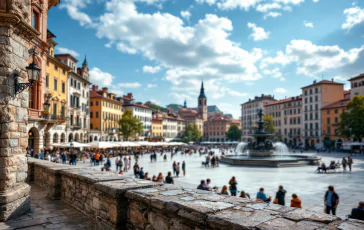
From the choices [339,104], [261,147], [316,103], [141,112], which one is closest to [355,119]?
[339,104]

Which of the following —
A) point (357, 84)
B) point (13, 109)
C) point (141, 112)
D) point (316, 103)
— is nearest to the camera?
point (13, 109)

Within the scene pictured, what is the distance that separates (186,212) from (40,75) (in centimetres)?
2444

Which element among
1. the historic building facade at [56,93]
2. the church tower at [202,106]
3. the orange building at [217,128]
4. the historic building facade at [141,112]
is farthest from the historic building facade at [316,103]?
the church tower at [202,106]

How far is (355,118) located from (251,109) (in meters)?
67.4

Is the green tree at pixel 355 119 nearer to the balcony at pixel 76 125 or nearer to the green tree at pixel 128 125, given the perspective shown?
the green tree at pixel 128 125

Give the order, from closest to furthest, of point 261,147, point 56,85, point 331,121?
point 261,147
point 56,85
point 331,121

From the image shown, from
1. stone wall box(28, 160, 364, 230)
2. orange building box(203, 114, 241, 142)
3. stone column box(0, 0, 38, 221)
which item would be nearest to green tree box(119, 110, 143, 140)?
stone column box(0, 0, 38, 221)

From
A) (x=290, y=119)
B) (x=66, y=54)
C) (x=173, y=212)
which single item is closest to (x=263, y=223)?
(x=173, y=212)

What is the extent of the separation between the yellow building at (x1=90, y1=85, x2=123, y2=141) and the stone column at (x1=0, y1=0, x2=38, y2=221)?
5976cm

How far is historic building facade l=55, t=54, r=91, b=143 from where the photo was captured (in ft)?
152

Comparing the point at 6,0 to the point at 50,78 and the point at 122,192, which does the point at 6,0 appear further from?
the point at 50,78

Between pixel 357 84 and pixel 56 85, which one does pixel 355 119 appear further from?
pixel 56 85

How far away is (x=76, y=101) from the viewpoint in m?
50.3

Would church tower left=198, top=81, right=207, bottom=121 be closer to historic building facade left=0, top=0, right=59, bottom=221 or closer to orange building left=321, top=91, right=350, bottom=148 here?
orange building left=321, top=91, right=350, bottom=148
